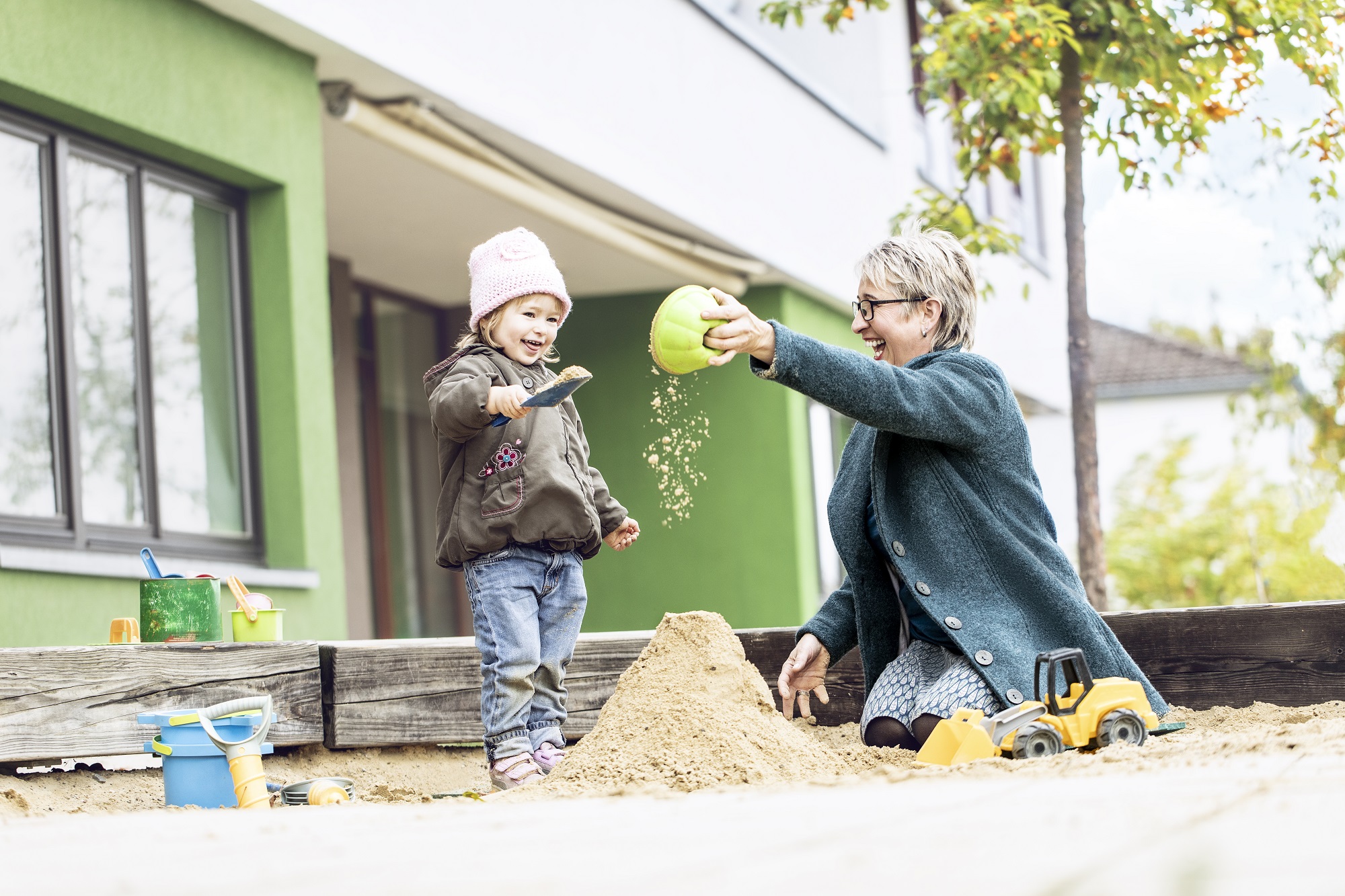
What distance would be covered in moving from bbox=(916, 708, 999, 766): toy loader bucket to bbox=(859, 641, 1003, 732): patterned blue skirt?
22cm

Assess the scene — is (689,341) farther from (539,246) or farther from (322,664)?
(322,664)

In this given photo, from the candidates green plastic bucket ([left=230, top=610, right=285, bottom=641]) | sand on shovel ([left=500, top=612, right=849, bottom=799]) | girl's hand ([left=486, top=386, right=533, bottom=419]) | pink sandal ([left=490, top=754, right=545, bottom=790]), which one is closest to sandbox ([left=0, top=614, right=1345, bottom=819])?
sand on shovel ([left=500, top=612, right=849, bottom=799])

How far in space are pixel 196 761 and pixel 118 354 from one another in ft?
9.13

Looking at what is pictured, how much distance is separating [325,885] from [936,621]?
2.13m

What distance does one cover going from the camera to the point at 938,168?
14047 mm

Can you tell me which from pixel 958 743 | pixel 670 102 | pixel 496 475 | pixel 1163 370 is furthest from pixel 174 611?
pixel 1163 370

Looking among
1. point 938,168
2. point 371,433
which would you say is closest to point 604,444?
point 371,433

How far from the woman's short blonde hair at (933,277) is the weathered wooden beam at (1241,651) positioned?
1071 mm

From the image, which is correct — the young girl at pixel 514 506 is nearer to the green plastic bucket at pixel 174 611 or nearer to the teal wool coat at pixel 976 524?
the green plastic bucket at pixel 174 611

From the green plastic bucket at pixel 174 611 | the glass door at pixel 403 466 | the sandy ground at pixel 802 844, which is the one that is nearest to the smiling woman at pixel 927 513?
the sandy ground at pixel 802 844

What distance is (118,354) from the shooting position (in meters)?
5.52

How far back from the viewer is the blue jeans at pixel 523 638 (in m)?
3.38

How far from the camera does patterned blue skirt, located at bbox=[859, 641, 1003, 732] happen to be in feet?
10.4

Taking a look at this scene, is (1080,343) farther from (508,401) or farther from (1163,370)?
(1163,370)
